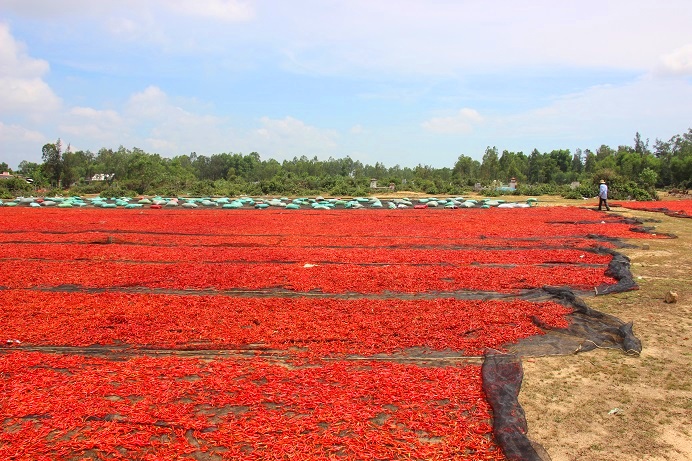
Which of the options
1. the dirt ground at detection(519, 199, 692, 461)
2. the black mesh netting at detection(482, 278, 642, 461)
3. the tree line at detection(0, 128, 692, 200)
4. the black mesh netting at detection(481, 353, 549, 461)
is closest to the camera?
the black mesh netting at detection(481, 353, 549, 461)

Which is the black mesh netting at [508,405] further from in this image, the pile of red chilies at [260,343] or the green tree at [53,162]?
the green tree at [53,162]

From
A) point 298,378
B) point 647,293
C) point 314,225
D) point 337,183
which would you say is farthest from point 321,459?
point 337,183

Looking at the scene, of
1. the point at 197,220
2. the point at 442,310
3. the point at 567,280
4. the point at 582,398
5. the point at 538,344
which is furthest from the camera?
the point at 197,220

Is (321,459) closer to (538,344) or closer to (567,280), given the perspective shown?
(538,344)

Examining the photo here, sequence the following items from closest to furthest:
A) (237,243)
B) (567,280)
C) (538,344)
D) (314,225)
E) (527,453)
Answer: (527,453) → (538,344) → (567,280) → (237,243) → (314,225)

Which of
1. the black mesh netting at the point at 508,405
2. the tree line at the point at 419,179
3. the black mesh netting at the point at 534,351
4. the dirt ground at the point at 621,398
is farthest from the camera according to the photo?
the tree line at the point at 419,179

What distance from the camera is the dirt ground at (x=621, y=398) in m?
3.89

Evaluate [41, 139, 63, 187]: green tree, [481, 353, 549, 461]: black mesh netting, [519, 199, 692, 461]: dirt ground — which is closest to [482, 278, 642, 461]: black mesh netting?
[481, 353, 549, 461]: black mesh netting

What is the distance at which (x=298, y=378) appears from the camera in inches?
199

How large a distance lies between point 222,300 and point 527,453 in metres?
5.67

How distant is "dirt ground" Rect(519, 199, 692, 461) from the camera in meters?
3.89

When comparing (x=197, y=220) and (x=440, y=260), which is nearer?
(x=440, y=260)

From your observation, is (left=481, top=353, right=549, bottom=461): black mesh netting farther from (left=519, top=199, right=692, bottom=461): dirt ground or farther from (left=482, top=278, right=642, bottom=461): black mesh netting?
(left=519, top=199, right=692, bottom=461): dirt ground

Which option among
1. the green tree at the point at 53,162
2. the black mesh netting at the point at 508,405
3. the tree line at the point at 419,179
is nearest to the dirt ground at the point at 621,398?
the black mesh netting at the point at 508,405
